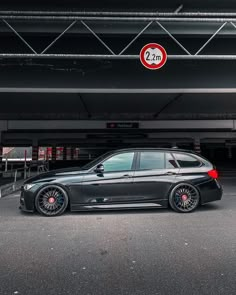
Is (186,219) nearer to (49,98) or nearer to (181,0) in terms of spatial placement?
(181,0)

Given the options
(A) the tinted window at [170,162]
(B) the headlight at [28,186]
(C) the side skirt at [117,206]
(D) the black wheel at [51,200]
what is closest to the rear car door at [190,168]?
(A) the tinted window at [170,162]

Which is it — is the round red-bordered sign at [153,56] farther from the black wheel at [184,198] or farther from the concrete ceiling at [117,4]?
the black wheel at [184,198]

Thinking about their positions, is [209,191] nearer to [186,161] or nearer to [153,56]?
[186,161]

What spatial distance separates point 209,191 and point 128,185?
1.99 m

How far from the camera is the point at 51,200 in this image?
20.8 ft

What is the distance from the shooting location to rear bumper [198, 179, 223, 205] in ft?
21.9

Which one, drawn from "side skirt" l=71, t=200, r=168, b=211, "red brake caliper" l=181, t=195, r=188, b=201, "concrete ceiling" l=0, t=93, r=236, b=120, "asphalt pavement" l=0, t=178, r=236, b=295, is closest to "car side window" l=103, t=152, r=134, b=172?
"side skirt" l=71, t=200, r=168, b=211

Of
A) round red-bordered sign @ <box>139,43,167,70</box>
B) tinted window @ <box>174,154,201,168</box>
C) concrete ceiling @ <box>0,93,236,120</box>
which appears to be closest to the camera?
tinted window @ <box>174,154,201,168</box>

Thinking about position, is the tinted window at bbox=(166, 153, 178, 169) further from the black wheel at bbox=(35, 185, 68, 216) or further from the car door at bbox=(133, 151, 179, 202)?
the black wheel at bbox=(35, 185, 68, 216)

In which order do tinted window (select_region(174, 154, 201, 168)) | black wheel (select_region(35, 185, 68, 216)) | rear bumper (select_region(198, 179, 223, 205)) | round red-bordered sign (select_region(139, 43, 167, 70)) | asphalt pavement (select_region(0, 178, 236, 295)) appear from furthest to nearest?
1. round red-bordered sign (select_region(139, 43, 167, 70))
2. tinted window (select_region(174, 154, 201, 168))
3. rear bumper (select_region(198, 179, 223, 205))
4. black wheel (select_region(35, 185, 68, 216))
5. asphalt pavement (select_region(0, 178, 236, 295))

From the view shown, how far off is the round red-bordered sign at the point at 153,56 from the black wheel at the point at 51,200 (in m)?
4.13

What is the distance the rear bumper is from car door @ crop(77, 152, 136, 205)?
68.6 inches

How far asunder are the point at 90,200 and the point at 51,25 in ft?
16.1

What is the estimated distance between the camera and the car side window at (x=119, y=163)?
21.7 feet
